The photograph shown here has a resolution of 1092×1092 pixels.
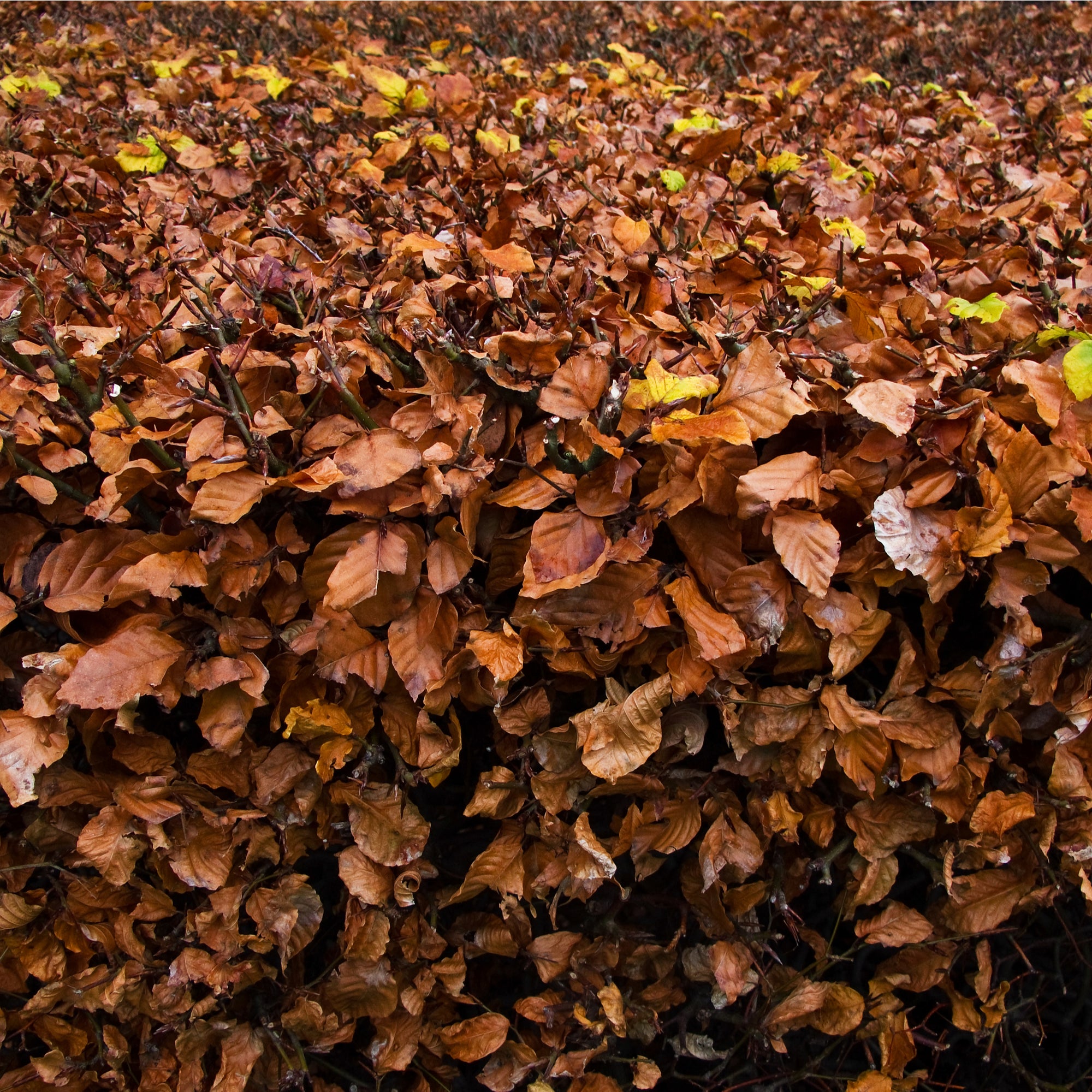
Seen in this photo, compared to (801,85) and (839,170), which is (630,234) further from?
(801,85)

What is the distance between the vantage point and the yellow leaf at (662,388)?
1587mm

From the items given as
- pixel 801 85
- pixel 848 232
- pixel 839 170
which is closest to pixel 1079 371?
pixel 848 232

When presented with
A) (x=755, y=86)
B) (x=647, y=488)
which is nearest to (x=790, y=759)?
(x=647, y=488)

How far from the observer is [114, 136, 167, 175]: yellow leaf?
278 centimetres

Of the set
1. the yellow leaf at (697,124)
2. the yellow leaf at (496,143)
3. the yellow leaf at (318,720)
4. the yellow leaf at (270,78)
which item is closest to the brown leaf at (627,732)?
the yellow leaf at (318,720)

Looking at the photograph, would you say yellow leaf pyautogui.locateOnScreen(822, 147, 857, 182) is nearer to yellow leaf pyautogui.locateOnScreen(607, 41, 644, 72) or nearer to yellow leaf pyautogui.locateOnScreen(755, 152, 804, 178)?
yellow leaf pyautogui.locateOnScreen(755, 152, 804, 178)

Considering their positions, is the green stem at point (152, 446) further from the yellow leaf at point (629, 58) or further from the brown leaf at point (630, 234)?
the yellow leaf at point (629, 58)

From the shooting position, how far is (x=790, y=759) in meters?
1.82

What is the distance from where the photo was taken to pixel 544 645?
171cm

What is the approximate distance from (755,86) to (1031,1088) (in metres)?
3.41

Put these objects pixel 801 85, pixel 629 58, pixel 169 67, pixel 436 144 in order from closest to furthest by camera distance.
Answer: pixel 436 144 < pixel 801 85 < pixel 169 67 < pixel 629 58

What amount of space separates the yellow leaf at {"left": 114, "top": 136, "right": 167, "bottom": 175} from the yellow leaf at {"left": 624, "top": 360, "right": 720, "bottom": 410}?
1960mm

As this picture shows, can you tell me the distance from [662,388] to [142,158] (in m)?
2.06

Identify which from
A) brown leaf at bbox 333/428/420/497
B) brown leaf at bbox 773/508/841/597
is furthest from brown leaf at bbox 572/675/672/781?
brown leaf at bbox 333/428/420/497
